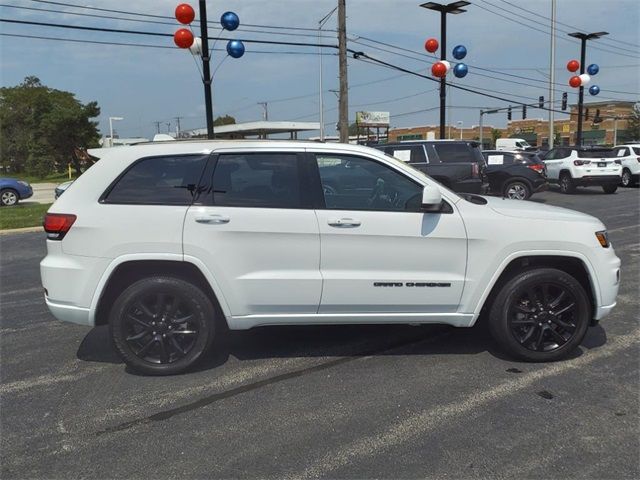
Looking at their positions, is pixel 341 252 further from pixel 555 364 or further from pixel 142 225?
pixel 555 364

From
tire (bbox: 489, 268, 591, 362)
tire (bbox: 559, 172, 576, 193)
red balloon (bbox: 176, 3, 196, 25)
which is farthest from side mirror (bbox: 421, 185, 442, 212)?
tire (bbox: 559, 172, 576, 193)

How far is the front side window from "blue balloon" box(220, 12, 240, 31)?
9633 millimetres

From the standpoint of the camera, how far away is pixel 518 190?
1561 cm

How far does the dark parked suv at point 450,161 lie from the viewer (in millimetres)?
12695

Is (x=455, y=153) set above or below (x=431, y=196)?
above

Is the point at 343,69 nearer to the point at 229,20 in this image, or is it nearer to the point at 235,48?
the point at 235,48

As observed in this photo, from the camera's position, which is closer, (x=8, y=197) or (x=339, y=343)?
(x=339, y=343)

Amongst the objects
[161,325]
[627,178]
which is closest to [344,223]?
[161,325]

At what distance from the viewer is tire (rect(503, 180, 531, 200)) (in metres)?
15.5

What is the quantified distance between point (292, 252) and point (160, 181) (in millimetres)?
1136

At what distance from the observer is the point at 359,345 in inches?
183

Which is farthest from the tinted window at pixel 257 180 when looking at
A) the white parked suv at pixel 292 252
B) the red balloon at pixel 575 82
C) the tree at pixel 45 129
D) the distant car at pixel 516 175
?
the tree at pixel 45 129

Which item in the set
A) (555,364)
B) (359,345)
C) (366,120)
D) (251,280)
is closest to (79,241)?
(251,280)

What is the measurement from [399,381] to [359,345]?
2.48 ft
